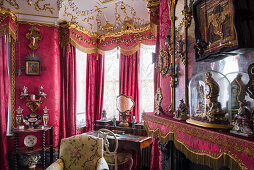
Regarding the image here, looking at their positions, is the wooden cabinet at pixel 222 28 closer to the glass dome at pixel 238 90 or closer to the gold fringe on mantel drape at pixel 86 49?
the glass dome at pixel 238 90

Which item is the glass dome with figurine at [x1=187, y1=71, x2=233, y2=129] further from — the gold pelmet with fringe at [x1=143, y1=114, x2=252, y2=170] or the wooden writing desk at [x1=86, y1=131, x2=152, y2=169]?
the wooden writing desk at [x1=86, y1=131, x2=152, y2=169]

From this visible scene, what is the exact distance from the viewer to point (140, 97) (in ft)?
15.2

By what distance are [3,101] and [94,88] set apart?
216 centimetres

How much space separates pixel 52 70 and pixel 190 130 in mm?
3623

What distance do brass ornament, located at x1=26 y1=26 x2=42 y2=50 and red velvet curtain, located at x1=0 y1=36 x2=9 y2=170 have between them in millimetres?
510

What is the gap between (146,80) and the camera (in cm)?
461

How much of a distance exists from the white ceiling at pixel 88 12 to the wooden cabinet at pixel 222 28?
2.61 meters

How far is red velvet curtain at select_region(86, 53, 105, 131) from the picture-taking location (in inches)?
200

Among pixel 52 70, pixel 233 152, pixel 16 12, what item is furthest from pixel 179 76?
pixel 16 12

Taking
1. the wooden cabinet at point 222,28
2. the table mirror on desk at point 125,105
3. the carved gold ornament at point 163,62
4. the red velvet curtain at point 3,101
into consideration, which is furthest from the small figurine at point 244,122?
the red velvet curtain at point 3,101

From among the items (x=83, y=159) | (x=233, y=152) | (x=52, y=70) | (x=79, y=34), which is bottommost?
(x=83, y=159)

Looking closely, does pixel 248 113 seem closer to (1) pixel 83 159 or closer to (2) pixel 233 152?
(2) pixel 233 152

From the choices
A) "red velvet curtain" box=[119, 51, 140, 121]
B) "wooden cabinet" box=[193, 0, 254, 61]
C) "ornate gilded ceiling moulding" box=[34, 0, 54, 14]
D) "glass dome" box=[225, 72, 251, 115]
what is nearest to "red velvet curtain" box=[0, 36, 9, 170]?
"ornate gilded ceiling moulding" box=[34, 0, 54, 14]

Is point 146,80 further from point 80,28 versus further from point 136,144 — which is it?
point 80,28
